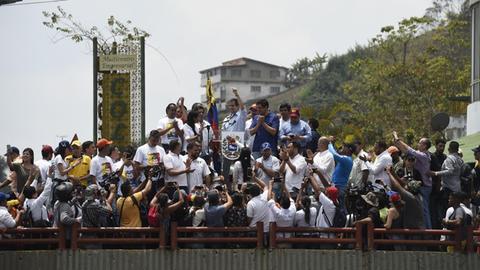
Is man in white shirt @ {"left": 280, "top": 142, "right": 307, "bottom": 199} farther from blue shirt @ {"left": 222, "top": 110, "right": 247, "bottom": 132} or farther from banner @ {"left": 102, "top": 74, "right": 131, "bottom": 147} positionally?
banner @ {"left": 102, "top": 74, "right": 131, "bottom": 147}

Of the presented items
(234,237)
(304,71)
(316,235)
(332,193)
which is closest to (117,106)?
(234,237)

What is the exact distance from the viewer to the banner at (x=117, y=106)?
3506 cm

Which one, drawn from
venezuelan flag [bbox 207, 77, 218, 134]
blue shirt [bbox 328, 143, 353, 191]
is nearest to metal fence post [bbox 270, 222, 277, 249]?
blue shirt [bbox 328, 143, 353, 191]

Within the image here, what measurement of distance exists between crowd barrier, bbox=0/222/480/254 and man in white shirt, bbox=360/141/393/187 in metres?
→ 1.06

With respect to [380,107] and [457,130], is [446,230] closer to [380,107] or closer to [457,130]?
[457,130]

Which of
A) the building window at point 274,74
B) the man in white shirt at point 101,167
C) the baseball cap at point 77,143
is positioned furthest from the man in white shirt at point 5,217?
the building window at point 274,74

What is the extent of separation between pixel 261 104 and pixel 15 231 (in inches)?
200

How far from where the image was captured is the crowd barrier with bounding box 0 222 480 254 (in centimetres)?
2216

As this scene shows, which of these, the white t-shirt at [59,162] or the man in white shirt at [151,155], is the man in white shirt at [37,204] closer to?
the white t-shirt at [59,162]

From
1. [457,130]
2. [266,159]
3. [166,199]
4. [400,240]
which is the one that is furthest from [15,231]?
[457,130]

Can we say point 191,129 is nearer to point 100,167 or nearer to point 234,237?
point 100,167

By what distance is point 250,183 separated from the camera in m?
22.5

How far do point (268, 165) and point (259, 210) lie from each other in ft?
Answer: 4.62

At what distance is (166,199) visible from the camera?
2198cm
